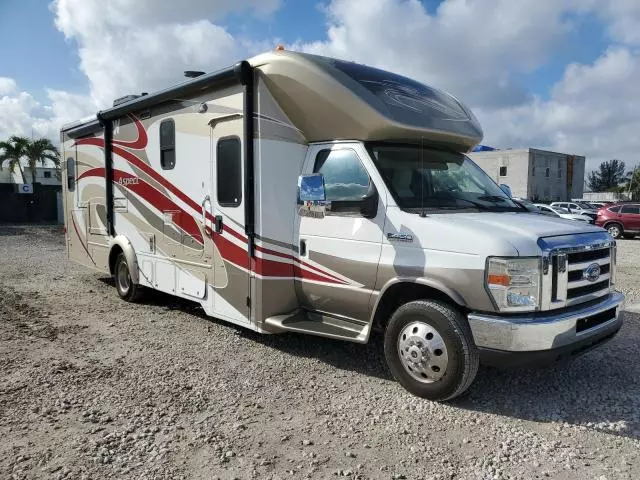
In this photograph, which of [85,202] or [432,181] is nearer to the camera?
[432,181]

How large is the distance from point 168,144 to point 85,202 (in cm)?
328

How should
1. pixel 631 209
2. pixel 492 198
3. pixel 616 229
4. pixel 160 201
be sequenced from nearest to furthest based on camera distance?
pixel 492 198 < pixel 160 201 < pixel 631 209 < pixel 616 229

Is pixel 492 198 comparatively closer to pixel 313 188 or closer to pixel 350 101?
pixel 350 101

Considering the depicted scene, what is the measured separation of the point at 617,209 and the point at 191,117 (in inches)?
824

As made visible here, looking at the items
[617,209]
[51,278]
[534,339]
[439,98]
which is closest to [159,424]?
[534,339]

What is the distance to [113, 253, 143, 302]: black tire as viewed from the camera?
786 centimetres

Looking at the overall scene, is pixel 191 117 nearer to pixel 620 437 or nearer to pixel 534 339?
pixel 534 339

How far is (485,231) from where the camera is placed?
4.12 metres

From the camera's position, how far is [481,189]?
17.7ft

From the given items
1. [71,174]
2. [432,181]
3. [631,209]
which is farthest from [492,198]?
[631,209]

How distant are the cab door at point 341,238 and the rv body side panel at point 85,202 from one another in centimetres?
444

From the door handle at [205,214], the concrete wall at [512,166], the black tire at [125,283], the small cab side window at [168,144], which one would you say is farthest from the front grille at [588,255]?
the concrete wall at [512,166]

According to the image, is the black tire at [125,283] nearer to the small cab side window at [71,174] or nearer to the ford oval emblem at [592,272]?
the small cab side window at [71,174]

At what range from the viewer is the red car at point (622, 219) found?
839 inches
